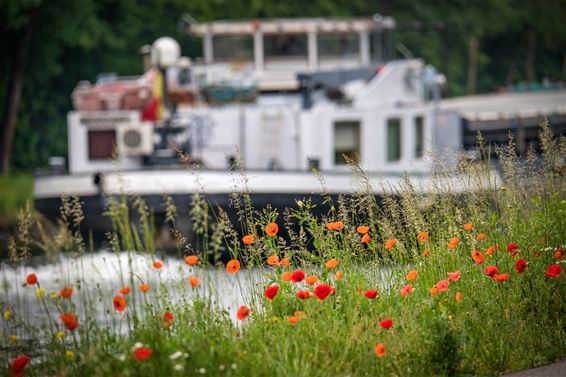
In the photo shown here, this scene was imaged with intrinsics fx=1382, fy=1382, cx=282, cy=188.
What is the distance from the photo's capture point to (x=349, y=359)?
21.5ft

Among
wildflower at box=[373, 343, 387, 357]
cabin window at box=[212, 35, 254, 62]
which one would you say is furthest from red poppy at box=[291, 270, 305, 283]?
cabin window at box=[212, 35, 254, 62]

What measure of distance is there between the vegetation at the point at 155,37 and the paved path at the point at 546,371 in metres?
16.3

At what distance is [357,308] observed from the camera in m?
7.18

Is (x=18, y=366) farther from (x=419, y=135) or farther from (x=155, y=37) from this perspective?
(x=155, y=37)

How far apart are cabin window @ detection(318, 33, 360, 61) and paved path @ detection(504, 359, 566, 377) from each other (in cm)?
1536

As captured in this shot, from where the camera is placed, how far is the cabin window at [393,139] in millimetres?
18750

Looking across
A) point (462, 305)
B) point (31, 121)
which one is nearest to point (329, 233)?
point (462, 305)

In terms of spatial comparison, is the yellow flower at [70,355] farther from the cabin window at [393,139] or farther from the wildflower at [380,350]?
the cabin window at [393,139]

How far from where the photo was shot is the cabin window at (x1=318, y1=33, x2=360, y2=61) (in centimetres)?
2181

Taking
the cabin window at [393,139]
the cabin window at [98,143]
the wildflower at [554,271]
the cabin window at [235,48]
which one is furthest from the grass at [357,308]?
the cabin window at [235,48]

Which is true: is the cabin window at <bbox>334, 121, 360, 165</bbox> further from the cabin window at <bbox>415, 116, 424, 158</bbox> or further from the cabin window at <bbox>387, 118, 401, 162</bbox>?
the cabin window at <bbox>415, 116, 424, 158</bbox>

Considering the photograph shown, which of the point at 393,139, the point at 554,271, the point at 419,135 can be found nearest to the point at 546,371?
the point at 554,271

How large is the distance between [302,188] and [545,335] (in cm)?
931

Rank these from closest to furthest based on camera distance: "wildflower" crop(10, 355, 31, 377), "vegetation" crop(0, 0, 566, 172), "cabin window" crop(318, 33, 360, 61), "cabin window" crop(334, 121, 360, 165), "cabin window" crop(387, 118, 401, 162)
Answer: "wildflower" crop(10, 355, 31, 377) < "cabin window" crop(334, 121, 360, 165) < "cabin window" crop(387, 118, 401, 162) < "cabin window" crop(318, 33, 360, 61) < "vegetation" crop(0, 0, 566, 172)
